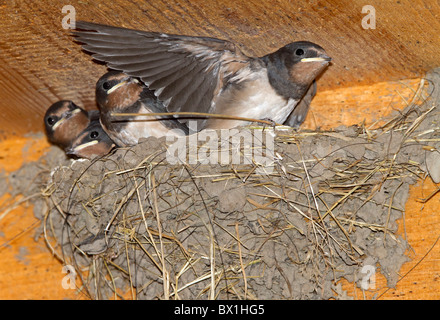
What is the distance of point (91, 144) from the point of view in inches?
147

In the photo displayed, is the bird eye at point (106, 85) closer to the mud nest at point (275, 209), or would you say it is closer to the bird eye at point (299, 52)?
the mud nest at point (275, 209)

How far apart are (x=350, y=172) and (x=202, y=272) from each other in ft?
2.69

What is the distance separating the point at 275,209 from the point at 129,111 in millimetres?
1218

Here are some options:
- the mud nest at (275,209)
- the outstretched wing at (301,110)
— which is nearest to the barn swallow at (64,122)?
the mud nest at (275,209)

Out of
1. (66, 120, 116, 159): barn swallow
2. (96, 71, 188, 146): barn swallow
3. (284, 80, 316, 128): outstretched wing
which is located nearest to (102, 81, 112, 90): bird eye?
(96, 71, 188, 146): barn swallow

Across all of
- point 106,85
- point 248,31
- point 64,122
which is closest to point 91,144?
point 64,122

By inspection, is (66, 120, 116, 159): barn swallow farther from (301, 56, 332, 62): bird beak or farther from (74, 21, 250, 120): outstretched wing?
(301, 56, 332, 62): bird beak

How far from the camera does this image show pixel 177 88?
10.8 feet

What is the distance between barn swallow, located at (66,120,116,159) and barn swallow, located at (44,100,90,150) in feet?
0.15

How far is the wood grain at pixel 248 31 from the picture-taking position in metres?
2.86

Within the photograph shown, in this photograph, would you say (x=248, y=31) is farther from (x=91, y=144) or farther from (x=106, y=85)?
(x=91, y=144)

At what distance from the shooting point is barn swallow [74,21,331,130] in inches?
121
